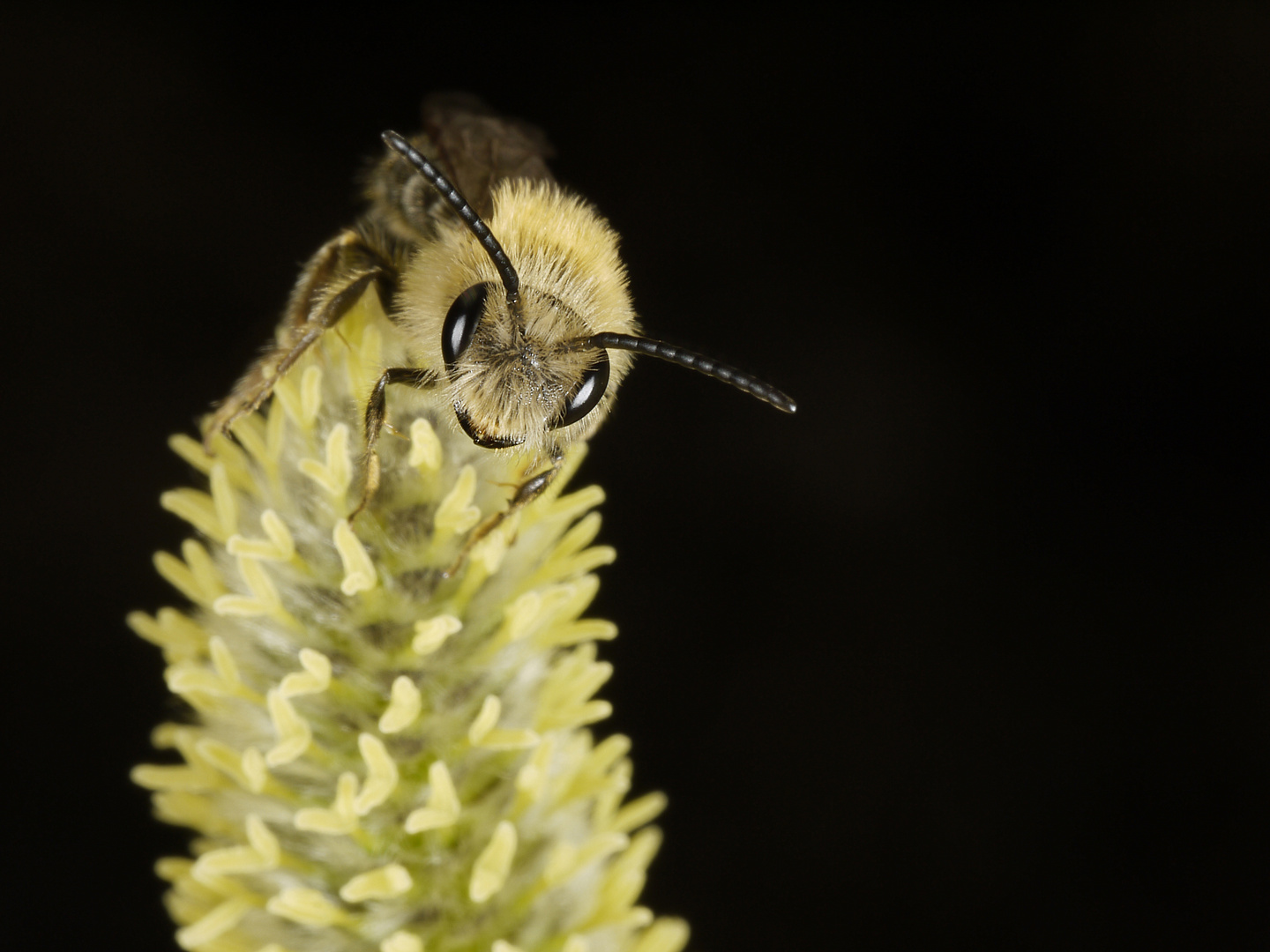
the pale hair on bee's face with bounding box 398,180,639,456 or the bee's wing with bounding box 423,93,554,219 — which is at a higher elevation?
the bee's wing with bounding box 423,93,554,219

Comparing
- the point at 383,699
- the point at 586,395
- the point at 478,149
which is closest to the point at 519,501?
the point at 586,395

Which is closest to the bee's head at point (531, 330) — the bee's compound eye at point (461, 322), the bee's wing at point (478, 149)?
the bee's compound eye at point (461, 322)

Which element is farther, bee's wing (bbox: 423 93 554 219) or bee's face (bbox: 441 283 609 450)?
bee's wing (bbox: 423 93 554 219)

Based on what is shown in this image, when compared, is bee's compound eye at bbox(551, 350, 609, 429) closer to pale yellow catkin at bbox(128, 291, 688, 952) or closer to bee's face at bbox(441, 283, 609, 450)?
bee's face at bbox(441, 283, 609, 450)

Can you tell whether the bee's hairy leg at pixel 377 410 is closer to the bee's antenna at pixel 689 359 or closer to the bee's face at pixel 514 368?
the bee's face at pixel 514 368

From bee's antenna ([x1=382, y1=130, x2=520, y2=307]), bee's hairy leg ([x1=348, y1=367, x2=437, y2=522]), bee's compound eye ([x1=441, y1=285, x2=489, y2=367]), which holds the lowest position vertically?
bee's hairy leg ([x1=348, y1=367, x2=437, y2=522])

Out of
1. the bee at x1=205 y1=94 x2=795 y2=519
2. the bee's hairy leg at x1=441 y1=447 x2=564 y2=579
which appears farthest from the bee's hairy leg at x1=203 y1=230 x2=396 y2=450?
the bee's hairy leg at x1=441 y1=447 x2=564 y2=579

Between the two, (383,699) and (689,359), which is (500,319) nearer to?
(689,359)
